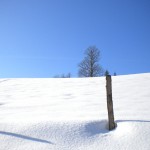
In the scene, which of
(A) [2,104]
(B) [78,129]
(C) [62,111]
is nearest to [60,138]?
(B) [78,129]

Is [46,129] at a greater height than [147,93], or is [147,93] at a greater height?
[147,93]

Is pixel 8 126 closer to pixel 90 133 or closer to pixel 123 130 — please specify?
pixel 90 133

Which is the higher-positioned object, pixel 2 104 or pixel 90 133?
pixel 2 104

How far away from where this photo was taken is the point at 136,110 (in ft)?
20.7

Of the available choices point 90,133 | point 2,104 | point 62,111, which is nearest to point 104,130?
point 90,133

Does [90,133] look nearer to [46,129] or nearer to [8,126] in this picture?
[46,129]

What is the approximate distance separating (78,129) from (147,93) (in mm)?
4840

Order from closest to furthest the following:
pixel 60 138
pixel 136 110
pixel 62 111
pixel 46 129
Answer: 1. pixel 60 138
2. pixel 46 129
3. pixel 136 110
4. pixel 62 111

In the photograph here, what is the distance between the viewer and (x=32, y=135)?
15.8 ft

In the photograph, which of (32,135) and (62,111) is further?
(62,111)

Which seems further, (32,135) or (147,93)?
(147,93)

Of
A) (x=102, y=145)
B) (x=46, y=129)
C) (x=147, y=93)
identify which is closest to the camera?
(x=102, y=145)

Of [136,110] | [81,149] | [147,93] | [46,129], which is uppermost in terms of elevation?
[147,93]

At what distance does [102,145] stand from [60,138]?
0.86m
